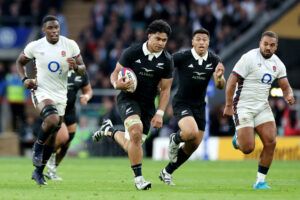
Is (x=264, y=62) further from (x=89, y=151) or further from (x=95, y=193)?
(x=89, y=151)

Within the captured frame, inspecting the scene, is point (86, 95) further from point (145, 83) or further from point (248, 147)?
point (248, 147)

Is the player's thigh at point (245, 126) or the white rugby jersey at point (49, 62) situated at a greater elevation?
the white rugby jersey at point (49, 62)

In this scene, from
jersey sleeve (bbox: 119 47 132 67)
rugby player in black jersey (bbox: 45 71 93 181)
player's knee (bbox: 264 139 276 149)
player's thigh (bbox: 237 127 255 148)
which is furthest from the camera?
rugby player in black jersey (bbox: 45 71 93 181)

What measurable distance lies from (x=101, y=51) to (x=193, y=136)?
17.9 m

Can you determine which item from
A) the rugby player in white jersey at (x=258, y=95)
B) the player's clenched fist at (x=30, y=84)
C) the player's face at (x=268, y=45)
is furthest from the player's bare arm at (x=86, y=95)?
the player's face at (x=268, y=45)

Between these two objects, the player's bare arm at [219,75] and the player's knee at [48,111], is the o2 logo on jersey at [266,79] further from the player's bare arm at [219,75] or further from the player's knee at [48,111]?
the player's knee at [48,111]

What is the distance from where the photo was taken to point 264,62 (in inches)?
671

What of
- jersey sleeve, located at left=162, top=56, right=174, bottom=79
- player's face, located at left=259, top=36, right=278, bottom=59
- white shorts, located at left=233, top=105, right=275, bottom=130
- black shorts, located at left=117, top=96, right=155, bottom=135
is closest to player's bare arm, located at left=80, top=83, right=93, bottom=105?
black shorts, located at left=117, top=96, right=155, bottom=135

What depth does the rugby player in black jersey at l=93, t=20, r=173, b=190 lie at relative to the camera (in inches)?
634

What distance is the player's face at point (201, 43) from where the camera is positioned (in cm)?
1794

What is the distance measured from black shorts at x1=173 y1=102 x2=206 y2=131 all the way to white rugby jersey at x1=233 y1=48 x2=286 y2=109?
3.72 ft

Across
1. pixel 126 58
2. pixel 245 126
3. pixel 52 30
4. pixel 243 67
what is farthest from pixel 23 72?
pixel 245 126

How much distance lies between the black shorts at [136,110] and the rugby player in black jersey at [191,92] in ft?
3.95

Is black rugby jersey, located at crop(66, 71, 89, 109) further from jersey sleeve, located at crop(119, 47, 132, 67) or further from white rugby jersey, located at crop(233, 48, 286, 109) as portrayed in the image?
white rugby jersey, located at crop(233, 48, 286, 109)
